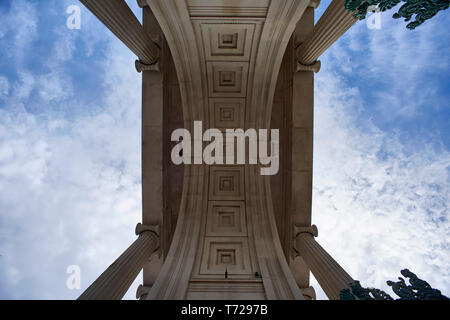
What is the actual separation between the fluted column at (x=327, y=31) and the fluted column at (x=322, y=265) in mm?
8370

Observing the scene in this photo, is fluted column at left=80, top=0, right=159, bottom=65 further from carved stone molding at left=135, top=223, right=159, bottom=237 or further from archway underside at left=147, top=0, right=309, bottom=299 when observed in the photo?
carved stone molding at left=135, top=223, right=159, bottom=237

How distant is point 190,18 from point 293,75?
6236 mm

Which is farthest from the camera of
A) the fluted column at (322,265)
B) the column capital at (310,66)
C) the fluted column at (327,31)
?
the column capital at (310,66)

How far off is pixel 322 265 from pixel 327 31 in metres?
9.04

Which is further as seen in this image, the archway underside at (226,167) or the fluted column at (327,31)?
the fluted column at (327,31)

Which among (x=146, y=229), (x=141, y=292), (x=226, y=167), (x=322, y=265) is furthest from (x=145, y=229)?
(x=322, y=265)

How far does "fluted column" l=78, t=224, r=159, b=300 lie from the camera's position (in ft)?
24.3

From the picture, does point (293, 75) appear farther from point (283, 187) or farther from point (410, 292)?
point (410, 292)

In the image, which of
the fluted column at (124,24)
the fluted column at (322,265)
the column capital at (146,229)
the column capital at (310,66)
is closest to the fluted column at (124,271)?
the column capital at (146,229)

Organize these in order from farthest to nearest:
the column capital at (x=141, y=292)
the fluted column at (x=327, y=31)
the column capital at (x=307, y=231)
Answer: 1. the column capital at (x=141, y=292)
2. the column capital at (x=307, y=231)
3. the fluted column at (x=327, y=31)

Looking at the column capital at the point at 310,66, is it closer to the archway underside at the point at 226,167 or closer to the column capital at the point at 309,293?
the archway underside at the point at 226,167

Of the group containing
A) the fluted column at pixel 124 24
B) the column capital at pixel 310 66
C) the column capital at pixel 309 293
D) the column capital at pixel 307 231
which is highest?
the fluted column at pixel 124 24

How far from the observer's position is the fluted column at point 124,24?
8680mm

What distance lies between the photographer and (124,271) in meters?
8.91
